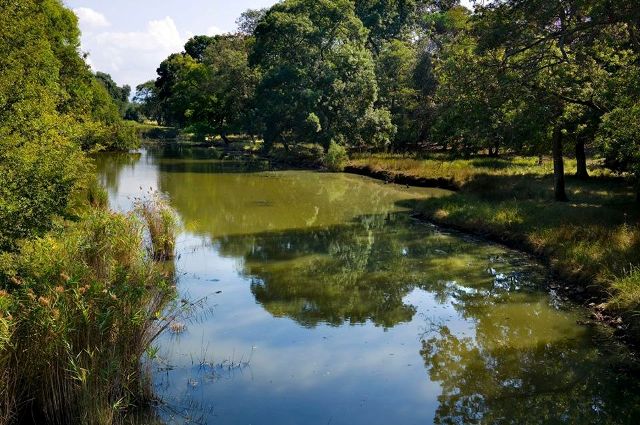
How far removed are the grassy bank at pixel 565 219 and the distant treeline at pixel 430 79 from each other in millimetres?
1373

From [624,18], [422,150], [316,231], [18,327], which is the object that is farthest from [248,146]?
[18,327]

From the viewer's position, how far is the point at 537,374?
8.27 metres

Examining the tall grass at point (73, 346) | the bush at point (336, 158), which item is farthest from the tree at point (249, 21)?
the tall grass at point (73, 346)

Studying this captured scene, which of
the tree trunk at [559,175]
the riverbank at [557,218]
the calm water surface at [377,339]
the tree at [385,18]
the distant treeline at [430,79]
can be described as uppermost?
the tree at [385,18]

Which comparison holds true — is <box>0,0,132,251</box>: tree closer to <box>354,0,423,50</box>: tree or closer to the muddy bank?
the muddy bank

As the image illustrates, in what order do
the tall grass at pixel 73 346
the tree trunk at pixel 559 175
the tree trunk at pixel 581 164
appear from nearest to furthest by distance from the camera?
the tall grass at pixel 73 346, the tree trunk at pixel 559 175, the tree trunk at pixel 581 164

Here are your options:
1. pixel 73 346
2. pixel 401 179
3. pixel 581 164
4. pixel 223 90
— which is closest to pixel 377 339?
pixel 73 346

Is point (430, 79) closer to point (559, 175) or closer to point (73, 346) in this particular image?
point (559, 175)

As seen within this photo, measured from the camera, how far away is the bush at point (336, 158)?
122 feet

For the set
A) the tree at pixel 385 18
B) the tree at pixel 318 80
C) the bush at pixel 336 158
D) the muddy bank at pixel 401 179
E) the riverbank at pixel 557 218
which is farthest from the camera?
the tree at pixel 385 18

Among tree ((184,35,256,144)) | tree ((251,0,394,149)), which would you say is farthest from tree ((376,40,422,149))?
tree ((184,35,256,144))

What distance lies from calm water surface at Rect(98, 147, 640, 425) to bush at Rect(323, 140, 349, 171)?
18.9 meters

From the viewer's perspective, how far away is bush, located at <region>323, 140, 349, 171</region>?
37.3 metres

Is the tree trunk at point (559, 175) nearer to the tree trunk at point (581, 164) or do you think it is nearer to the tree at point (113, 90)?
the tree trunk at point (581, 164)
